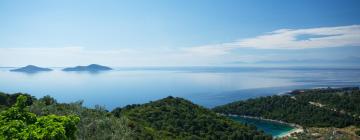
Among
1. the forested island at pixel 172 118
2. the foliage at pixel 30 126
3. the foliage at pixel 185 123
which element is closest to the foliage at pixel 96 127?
the forested island at pixel 172 118

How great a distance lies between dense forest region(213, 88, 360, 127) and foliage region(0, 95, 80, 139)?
62.1 meters

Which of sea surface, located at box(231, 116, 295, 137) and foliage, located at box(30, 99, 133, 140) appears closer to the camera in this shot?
foliage, located at box(30, 99, 133, 140)

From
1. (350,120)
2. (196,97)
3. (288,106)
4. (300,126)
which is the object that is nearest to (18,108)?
(300,126)

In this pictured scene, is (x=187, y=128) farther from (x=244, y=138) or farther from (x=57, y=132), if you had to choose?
(x=57, y=132)

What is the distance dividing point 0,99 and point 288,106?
58069 mm

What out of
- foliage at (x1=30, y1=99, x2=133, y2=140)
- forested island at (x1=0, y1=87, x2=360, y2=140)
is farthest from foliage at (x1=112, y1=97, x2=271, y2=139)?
foliage at (x1=30, y1=99, x2=133, y2=140)

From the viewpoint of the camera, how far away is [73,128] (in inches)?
311

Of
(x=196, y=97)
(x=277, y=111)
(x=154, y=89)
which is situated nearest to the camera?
(x=277, y=111)

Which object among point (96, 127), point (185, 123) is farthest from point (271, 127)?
point (96, 127)

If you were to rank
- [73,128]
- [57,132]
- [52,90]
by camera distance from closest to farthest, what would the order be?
[57,132] < [73,128] < [52,90]

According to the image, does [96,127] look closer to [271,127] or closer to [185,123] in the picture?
[185,123]

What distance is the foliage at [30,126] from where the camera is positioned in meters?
6.73

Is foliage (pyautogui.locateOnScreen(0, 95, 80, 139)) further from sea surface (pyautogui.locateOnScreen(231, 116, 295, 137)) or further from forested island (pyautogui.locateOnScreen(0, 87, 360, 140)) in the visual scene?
sea surface (pyautogui.locateOnScreen(231, 116, 295, 137))

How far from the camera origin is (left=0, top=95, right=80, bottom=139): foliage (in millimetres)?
6729
